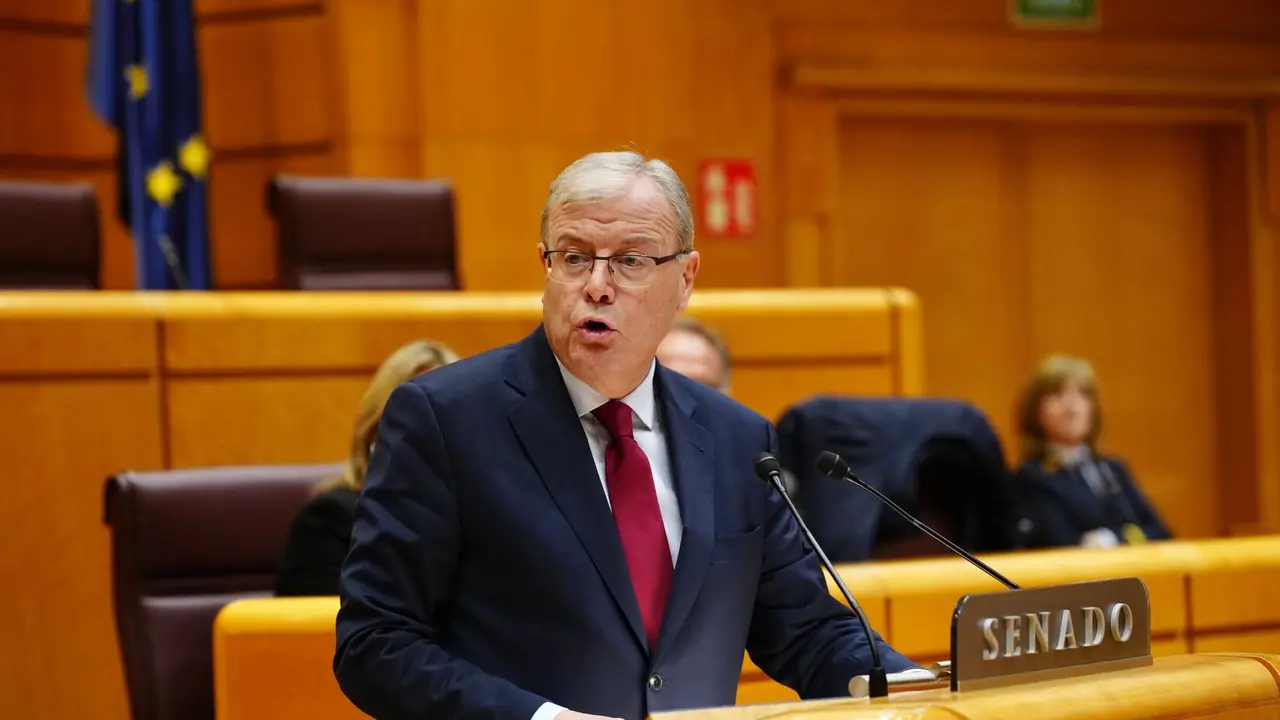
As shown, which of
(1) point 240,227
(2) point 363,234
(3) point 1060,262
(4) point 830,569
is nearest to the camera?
(4) point 830,569

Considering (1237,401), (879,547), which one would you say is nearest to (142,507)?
(879,547)

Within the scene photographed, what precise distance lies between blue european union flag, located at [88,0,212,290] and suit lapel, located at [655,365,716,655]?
12.2 ft

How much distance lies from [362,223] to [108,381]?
3.25 ft

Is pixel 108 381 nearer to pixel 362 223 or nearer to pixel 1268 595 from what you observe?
pixel 362 223

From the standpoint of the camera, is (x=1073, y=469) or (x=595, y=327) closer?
(x=595, y=327)

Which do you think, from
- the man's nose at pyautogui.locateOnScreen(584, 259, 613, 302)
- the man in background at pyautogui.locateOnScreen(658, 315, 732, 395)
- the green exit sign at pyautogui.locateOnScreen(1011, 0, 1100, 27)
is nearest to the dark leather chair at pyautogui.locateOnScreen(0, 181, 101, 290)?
the man in background at pyautogui.locateOnScreen(658, 315, 732, 395)

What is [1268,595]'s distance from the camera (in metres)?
2.81

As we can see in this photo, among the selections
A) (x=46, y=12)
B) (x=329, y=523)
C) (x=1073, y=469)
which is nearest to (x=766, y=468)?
(x=329, y=523)

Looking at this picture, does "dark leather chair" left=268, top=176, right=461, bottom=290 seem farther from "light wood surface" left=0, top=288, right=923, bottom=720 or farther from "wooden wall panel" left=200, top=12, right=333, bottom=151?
"wooden wall panel" left=200, top=12, right=333, bottom=151

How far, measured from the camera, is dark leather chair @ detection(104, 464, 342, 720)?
2.62 metres

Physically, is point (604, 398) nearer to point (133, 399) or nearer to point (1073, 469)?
point (133, 399)

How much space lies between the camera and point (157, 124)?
5172 millimetres

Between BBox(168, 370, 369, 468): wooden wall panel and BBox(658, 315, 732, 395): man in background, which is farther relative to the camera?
BBox(168, 370, 369, 468): wooden wall panel

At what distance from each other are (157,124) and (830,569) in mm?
4238
